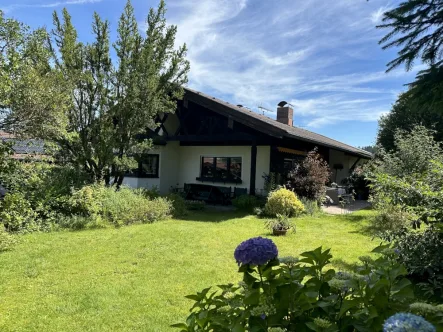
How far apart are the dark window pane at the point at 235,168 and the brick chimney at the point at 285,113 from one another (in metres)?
5.81

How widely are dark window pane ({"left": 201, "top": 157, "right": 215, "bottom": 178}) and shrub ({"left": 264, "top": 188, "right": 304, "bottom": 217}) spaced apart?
16.3ft

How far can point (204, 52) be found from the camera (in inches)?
520

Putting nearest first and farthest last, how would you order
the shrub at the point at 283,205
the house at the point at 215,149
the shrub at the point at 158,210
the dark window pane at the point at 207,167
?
the shrub at the point at 158,210 < the shrub at the point at 283,205 < the house at the point at 215,149 < the dark window pane at the point at 207,167

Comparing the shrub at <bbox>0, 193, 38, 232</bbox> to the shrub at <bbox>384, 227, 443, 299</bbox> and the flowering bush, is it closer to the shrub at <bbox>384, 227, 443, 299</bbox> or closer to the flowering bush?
the flowering bush

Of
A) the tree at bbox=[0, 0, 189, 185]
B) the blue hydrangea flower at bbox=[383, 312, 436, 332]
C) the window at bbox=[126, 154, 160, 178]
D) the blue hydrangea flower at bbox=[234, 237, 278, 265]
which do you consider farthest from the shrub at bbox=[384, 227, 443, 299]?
the window at bbox=[126, 154, 160, 178]

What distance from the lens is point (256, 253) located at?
5.03 feet

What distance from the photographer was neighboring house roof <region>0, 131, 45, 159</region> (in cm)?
756

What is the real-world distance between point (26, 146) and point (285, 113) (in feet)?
45.6

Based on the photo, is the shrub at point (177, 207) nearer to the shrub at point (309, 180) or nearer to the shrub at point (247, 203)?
the shrub at point (247, 203)

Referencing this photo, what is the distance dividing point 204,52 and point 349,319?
13.2 meters

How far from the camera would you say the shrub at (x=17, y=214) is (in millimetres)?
6957

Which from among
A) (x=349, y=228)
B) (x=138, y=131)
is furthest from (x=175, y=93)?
(x=349, y=228)

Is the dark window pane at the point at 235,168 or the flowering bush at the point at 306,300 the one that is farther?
the dark window pane at the point at 235,168

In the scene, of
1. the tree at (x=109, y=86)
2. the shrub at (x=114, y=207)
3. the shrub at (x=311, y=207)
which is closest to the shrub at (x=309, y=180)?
the shrub at (x=311, y=207)
